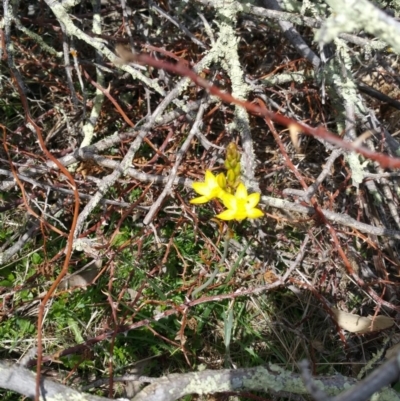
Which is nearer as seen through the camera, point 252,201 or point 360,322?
point 252,201

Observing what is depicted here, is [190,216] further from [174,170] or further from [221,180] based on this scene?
[221,180]

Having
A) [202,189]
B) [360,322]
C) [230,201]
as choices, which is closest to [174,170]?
[202,189]

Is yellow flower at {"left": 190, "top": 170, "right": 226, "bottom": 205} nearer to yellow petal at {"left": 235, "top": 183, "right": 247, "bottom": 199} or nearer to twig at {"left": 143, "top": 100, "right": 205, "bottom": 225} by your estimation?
yellow petal at {"left": 235, "top": 183, "right": 247, "bottom": 199}

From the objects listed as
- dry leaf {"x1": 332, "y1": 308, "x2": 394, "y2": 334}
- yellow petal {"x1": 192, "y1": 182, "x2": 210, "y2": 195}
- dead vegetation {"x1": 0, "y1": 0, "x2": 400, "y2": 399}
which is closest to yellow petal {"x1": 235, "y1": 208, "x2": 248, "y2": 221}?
yellow petal {"x1": 192, "y1": 182, "x2": 210, "y2": 195}

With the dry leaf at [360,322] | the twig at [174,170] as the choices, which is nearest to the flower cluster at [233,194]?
A: the twig at [174,170]

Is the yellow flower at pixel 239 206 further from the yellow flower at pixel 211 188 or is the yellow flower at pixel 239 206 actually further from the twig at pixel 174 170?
the twig at pixel 174 170

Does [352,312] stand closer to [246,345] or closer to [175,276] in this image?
[246,345]

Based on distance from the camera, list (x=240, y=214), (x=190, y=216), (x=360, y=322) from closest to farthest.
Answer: (x=240, y=214) → (x=360, y=322) → (x=190, y=216)
